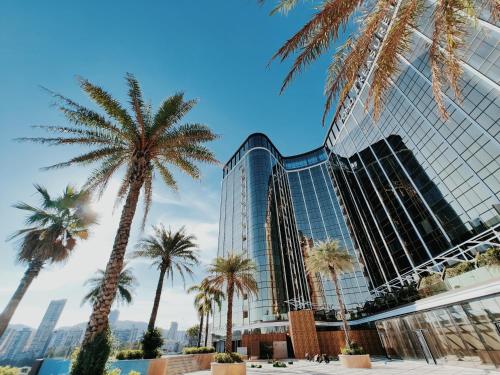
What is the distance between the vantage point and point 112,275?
7.91 metres

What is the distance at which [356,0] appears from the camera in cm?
525

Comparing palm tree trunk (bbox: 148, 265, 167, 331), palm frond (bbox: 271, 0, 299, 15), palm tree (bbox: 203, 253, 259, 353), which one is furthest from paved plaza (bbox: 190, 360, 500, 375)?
palm frond (bbox: 271, 0, 299, 15)

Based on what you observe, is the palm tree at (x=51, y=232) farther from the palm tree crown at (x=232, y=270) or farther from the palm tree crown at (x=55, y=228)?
the palm tree crown at (x=232, y=270)

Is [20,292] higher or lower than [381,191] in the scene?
lower

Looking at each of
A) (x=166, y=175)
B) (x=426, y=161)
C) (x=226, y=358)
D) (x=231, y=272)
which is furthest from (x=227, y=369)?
(x=426, y=161)

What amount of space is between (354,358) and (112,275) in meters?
17.6

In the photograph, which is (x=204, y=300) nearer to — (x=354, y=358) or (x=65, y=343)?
(x=354, y=358)

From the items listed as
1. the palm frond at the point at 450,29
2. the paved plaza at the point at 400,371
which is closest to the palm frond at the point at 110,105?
the palm frond at the point at 450,29

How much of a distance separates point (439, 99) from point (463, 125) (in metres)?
27.9

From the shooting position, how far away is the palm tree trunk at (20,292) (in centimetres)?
1145

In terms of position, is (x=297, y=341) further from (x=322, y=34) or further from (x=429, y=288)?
(x=322, y=34)

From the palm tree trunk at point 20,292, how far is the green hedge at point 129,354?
224 inches

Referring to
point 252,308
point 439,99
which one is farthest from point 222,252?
point 439,99

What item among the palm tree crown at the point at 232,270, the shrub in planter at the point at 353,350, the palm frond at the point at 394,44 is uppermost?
the palm tree crown at the point at 232,270
